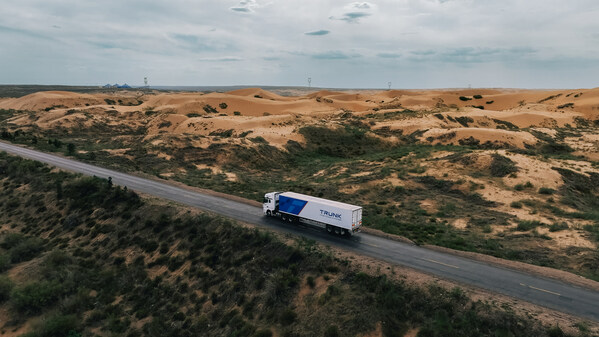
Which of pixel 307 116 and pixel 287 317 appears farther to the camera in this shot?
pixel 307 116

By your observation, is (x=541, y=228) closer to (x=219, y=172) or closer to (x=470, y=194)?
(x=470, y=194)

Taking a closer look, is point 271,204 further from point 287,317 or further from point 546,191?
point 546,191

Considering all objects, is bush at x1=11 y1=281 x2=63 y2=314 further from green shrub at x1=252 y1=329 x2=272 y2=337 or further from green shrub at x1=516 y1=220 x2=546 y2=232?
green shrub at x1=516 y1=220 x2=546 y2=232

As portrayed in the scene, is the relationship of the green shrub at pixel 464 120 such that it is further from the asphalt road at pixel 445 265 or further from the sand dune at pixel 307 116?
the asphalt road at pixel 445 265

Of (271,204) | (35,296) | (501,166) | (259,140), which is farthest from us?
(259,140)

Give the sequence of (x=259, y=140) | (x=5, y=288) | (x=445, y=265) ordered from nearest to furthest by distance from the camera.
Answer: (x=445, y=265) < (x=5, y=288) < (x=259, y=140)

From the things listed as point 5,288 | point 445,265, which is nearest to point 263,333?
point 445,265

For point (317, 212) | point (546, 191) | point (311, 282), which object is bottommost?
point (311, 282)

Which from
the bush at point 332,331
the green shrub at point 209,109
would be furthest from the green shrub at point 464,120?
the bush at point 332,331
